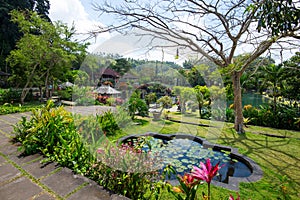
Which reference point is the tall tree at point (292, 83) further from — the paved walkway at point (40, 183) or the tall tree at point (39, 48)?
the tall tree at point (39, 48)

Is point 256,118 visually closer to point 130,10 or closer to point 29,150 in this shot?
point 130,10

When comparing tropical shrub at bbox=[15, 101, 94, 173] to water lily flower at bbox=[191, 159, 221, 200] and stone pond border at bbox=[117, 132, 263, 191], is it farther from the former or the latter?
water lily flower at bbox=[191, 159, 221, 200]

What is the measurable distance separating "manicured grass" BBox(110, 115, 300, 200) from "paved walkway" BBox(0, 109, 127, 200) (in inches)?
37.4

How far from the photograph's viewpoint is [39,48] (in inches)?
319

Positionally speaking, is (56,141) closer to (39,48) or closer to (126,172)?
(126,172)

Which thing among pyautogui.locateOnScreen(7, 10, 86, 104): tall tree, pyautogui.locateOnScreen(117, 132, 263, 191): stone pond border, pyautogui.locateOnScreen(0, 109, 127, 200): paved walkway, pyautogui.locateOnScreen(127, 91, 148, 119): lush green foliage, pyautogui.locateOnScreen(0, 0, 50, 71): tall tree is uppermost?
pyautogui.locateOnScreen(0, 0, 50, 71): tall tree

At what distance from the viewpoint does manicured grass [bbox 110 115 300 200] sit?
7.34 feet

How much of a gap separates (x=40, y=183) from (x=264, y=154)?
414 cm

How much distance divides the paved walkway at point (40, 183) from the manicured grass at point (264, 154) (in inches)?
37.4

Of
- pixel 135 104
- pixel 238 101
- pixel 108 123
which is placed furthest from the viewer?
pixel 135 104

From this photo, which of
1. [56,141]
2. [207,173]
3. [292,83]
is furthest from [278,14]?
[292,83]

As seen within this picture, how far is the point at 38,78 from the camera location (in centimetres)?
979

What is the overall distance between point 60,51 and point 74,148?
7638 mm

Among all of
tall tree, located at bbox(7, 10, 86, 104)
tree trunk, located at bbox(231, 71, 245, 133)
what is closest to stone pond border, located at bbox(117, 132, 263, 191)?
tree trunk, located at bbox(231, 71, 245, 133)
